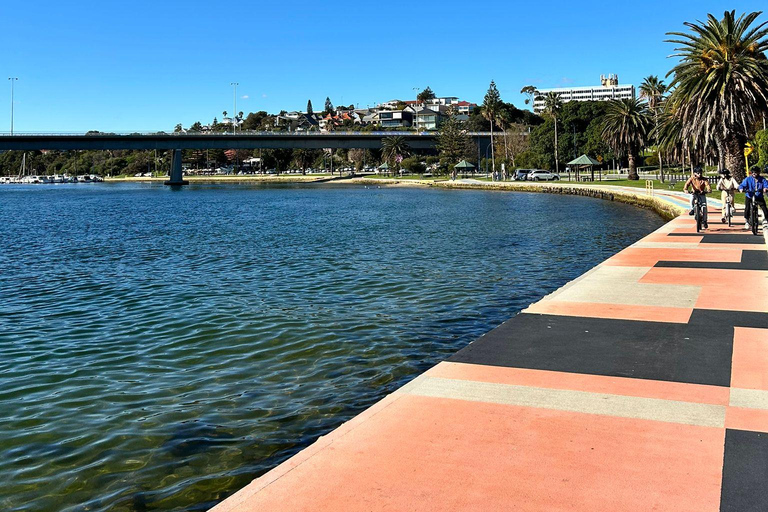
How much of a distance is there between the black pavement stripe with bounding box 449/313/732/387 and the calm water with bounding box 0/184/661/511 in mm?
1567

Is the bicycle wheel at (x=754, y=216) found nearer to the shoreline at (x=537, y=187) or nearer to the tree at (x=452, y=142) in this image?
the shoreline at (x=537, y=187)

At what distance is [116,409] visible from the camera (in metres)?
9.32

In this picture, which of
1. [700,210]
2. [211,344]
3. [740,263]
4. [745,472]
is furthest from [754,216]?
[745,472]

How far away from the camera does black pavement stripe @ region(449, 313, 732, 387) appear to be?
8.28 meters

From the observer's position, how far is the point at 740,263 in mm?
16422

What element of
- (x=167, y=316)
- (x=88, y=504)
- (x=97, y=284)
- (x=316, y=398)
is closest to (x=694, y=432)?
(x=316, y=398)

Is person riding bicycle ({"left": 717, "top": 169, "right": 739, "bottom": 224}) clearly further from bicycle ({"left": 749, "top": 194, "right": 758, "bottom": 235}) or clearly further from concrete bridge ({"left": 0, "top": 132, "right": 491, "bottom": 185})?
concrete bridge ({"left": 0, "top": 132, "right": 491, "bottom": 185})

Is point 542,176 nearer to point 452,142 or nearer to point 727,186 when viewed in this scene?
point 452,142

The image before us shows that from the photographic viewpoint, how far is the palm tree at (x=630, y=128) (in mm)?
87625

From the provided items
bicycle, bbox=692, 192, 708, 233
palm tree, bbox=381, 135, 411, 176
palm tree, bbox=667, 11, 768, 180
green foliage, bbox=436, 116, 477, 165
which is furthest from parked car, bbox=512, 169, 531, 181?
bicycle, bbox=692, 192, 708, 233

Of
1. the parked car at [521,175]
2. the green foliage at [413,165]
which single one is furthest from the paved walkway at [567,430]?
the green foliage at [413,165]

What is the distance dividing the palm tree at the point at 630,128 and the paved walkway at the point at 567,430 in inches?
3234

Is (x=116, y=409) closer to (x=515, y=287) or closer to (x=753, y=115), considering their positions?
(x=515, y=287)

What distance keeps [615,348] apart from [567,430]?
10.6 ft
